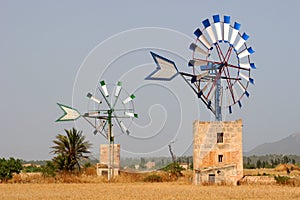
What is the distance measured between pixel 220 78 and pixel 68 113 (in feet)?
43.0

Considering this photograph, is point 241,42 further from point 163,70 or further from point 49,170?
point 49,170

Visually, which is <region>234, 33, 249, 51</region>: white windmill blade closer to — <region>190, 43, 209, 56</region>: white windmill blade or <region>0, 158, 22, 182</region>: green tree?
<region>190, 43, 209, 56</region>: white windmill blade

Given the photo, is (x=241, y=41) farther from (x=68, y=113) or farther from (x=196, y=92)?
(x=68, y=113)

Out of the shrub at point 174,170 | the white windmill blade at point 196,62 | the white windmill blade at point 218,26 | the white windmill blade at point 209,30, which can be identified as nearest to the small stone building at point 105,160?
the shrub at point 174,170

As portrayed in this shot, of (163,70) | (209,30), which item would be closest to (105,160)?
(163,70)

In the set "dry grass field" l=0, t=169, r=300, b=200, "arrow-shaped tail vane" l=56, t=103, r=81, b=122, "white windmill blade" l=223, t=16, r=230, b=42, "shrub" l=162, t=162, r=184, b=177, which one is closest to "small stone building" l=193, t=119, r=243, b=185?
"dry grass field" l=0, t=169, r=300, b=200

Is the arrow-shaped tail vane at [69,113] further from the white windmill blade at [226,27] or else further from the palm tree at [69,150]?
the white windmill blade at [226,27]

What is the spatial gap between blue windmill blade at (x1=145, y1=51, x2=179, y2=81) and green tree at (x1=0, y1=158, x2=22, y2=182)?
1281 centimetres

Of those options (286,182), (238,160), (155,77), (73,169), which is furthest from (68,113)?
(286,182)

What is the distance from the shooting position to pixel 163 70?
1336 inches

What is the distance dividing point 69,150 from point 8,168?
6.49 m

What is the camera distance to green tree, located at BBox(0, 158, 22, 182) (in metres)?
38.7

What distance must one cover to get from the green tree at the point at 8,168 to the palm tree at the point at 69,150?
4.64 m

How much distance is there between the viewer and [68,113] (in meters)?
42.7
